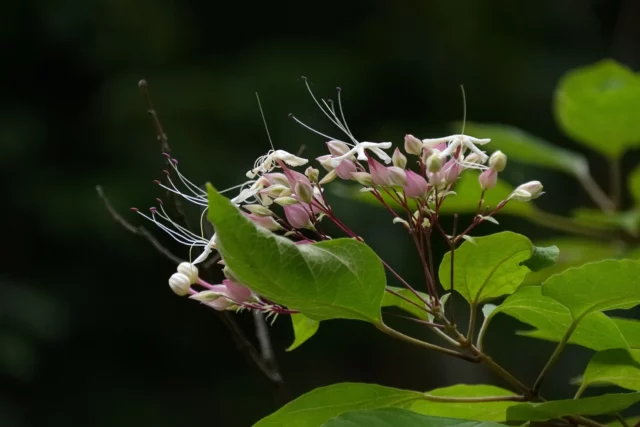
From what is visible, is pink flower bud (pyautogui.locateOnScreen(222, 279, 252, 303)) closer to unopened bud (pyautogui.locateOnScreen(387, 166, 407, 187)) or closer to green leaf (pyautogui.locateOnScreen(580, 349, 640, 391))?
unopened bud (pyautogui.locateOnScreen(387, 166, 407, 187))

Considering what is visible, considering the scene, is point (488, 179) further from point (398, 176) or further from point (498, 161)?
point (398, 176)

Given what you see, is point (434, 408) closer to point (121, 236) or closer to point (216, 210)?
point (216, 210)

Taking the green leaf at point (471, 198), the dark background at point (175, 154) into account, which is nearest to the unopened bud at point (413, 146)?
the green leaf at point (471, 198)

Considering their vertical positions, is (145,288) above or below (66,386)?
above

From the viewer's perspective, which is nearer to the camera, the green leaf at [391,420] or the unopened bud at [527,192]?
the green leaf at [391,420]

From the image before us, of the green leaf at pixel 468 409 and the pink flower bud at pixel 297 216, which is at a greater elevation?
the pink flower bud at pixel 297 216

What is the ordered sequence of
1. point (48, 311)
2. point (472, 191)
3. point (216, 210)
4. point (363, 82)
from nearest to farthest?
point (216, 210) < point (472, 191) < point (48, 311) < point (363, 82)

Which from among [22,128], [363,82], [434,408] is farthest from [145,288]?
[434,408]

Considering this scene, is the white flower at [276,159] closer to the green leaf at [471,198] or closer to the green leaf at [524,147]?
the green leaf at [471,198]
